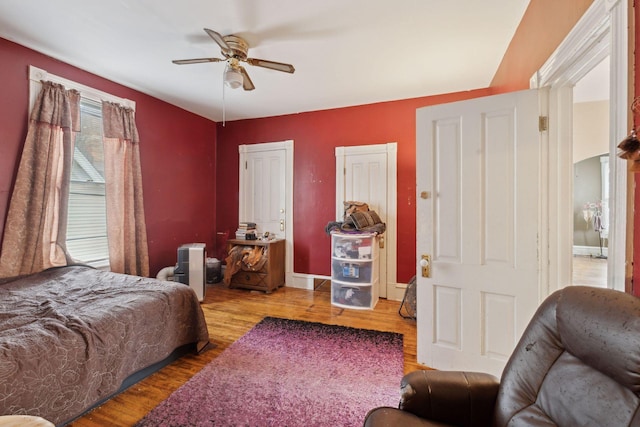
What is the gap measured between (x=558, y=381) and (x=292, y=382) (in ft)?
5.09

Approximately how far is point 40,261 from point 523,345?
11.9ft

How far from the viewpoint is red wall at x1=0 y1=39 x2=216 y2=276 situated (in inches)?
93.9

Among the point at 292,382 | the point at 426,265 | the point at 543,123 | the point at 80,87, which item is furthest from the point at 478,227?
the point at 80,87

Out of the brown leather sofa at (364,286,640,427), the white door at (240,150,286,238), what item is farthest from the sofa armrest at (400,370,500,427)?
the white door at (240,150,286,238)

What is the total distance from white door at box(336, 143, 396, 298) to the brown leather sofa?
2.58 m

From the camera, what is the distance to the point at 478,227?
190 cm

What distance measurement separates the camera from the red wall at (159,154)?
2.38 m

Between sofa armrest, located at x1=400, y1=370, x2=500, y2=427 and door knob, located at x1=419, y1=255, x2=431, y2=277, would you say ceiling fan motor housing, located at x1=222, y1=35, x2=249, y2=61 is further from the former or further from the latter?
sofa armrest, located at x1=400, y1=370, x2=500, y2=427

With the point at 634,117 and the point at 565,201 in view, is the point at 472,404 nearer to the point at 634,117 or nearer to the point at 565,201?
the point at 634,117

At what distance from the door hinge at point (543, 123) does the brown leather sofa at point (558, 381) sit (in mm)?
1177

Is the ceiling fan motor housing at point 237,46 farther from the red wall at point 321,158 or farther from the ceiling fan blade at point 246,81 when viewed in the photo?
the red wall at point 321,158

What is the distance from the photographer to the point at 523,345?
1.04 m

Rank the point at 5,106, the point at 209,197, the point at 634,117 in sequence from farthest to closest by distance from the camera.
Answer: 1. the point at 209,197
2. the point at 5,106
3. the point at 634,117

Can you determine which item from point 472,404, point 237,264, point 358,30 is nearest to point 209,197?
point 237,264
